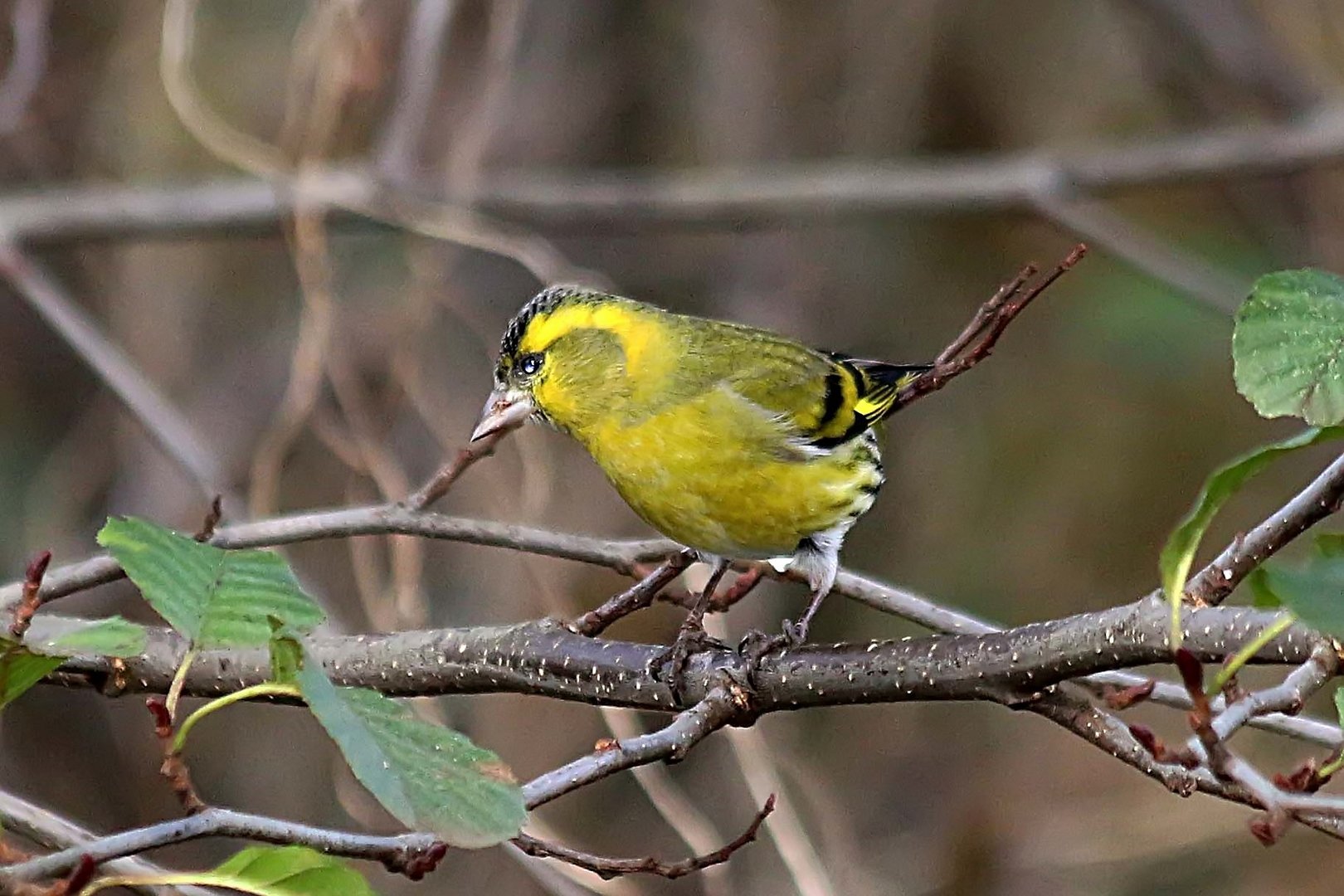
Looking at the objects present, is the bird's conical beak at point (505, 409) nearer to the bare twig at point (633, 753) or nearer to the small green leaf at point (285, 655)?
the bare twig at point (633, 753)

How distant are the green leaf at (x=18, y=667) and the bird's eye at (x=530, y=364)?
69.8 inches

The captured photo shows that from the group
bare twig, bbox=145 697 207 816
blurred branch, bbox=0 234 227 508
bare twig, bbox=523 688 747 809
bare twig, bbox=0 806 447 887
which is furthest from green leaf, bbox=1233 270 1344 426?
blurred branch, bbox=0 234 227 508

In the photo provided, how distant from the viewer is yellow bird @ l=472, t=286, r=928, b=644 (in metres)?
2.98

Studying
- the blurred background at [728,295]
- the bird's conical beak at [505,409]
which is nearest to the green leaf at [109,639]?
the bird's conical beak at [505,409]

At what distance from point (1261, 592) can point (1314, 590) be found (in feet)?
0.40

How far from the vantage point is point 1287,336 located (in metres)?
1.59

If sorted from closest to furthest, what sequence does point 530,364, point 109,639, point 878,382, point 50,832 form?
point 109,639 < point 50,832 < point 530,364 < point 878,382

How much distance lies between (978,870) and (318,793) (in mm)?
2621

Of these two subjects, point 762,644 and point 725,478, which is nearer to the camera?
point 762,644

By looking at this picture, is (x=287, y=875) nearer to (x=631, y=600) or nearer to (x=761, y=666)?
(x=761, y=666)

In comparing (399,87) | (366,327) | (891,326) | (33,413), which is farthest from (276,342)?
(891,326)

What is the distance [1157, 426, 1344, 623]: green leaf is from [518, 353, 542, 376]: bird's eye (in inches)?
74.5

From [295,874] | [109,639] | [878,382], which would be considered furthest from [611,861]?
[878,382]

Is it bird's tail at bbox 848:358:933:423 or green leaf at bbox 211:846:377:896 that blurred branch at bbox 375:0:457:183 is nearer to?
bird's tail at bbox 848:358:933:423
